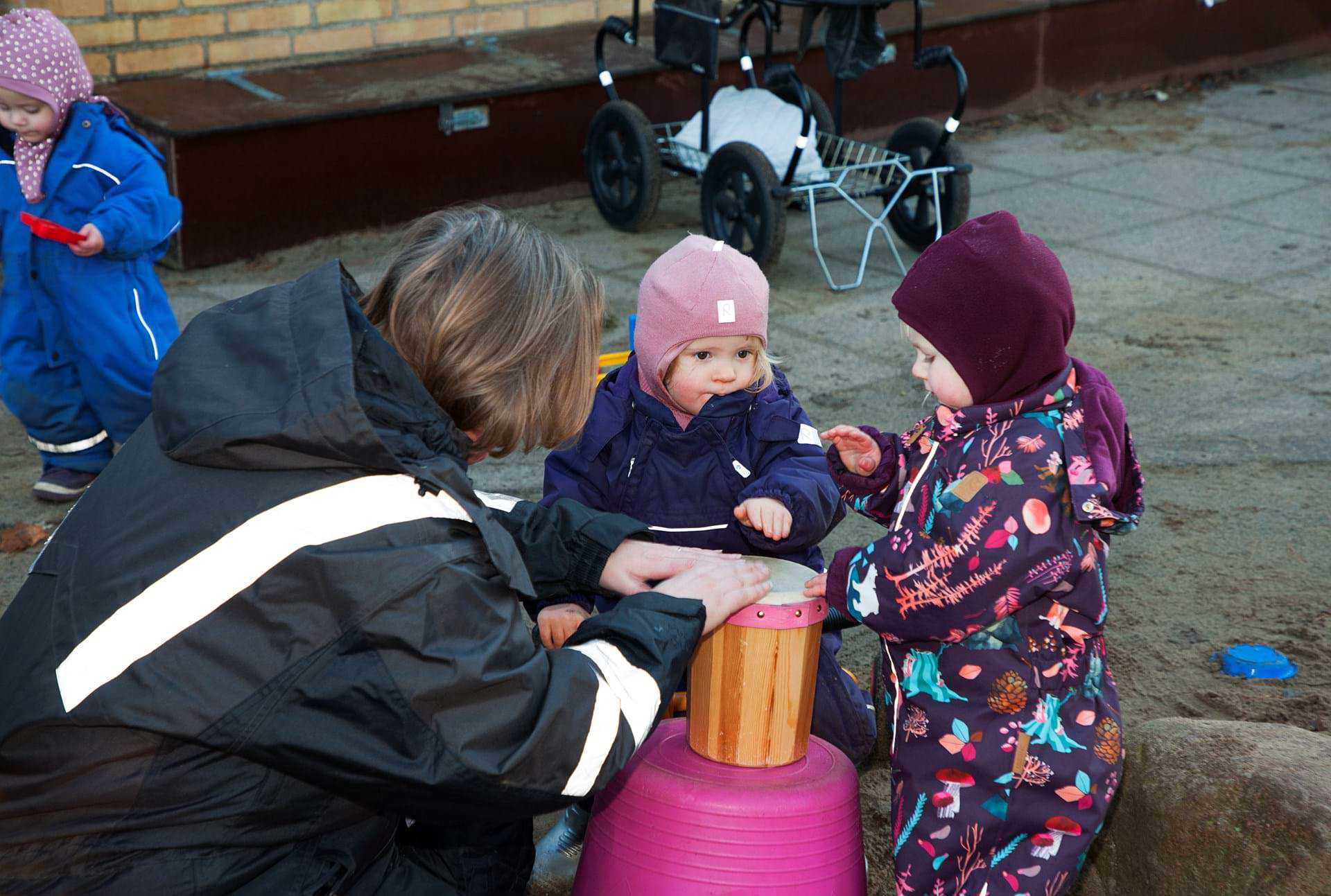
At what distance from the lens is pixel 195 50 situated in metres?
6.38

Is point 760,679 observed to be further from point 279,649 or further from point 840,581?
point 279,649

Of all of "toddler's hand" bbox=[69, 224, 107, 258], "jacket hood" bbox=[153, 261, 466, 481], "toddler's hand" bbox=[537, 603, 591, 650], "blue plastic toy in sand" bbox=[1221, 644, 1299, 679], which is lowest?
"blue plastic toy in sand" bbox=[1221, 644, 1299, 679]

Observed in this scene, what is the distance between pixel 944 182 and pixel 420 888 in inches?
180

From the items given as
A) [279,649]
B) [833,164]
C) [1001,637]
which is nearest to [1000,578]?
[1001,637]

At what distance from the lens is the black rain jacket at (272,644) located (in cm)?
151

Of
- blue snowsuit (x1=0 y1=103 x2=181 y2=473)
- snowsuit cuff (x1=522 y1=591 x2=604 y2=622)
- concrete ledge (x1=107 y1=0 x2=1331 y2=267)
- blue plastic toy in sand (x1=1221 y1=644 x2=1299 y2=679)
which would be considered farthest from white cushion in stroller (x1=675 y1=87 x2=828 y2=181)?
snowsuit cuff (x1=522 y1=591 x2=604 y2=622)

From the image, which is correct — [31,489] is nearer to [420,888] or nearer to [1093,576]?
[420,888]

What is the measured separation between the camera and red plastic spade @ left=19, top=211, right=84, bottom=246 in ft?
11.9

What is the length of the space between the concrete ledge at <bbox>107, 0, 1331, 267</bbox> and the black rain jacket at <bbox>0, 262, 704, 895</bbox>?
172 inches

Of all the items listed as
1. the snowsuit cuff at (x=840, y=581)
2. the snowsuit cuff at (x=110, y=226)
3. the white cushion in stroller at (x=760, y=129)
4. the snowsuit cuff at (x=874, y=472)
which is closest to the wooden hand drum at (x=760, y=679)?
the snowsuit cuff at (x=840, y=581)

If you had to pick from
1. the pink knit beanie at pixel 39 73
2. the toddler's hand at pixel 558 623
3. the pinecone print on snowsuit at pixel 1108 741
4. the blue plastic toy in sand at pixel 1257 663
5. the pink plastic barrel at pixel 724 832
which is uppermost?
the pink knit beanie at pixel 39 73

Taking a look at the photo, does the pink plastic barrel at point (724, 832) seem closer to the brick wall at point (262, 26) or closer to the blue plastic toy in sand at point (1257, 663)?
the blue plastic toy in sand at point (1257, 663)

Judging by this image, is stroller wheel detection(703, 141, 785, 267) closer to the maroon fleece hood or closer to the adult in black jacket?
the maroon fleece hood

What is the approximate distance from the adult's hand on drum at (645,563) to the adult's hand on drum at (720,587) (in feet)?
0.16
